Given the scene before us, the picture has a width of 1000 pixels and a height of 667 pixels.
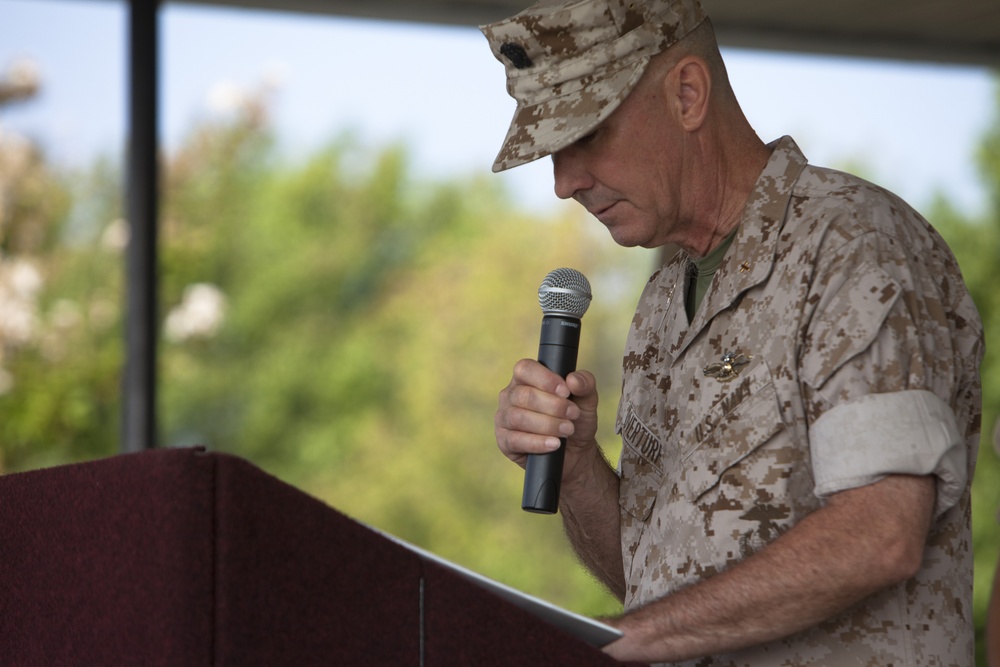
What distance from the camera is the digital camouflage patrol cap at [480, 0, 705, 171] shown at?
1630 millimetres

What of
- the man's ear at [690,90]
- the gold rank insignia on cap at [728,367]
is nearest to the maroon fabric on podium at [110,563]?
the gold rank insignia on cap at [728,367]

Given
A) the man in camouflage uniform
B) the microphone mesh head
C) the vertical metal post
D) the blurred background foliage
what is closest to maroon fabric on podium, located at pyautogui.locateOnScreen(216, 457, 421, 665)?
the man in camouflage uniform

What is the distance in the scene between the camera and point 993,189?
7.81m

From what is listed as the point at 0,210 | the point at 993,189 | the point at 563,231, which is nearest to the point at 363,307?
the point at 563,231

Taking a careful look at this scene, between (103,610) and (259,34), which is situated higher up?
(259,34)

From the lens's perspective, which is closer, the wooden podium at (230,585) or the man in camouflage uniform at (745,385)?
the wooden podium at (230,585)

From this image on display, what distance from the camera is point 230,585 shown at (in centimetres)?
94

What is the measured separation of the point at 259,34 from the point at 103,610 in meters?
7.21

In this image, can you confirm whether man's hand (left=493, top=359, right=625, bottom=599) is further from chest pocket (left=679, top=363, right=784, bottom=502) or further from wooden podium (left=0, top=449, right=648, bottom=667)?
wooden podium (left=0, top=449, right=648, bottom=667)

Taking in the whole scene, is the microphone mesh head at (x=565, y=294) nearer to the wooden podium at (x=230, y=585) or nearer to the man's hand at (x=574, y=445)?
the man's hand at (x=574, y=445)

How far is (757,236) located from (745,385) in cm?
21

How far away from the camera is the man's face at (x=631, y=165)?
166 centimetres

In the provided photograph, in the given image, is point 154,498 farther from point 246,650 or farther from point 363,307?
point 363,307

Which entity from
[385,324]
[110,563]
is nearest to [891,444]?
[110,563]
